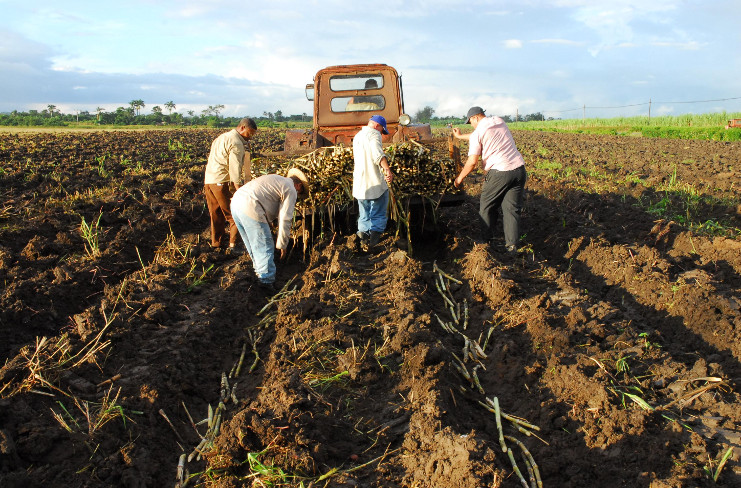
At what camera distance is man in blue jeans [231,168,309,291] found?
549cm

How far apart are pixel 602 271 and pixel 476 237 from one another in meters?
1.75

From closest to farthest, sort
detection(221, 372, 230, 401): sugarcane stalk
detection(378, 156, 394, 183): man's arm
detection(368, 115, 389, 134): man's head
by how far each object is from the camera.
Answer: detection(221, 372, 230, 401): sugarcane stalk, detection(378, 156, 394, 183): man's arm, detection(368, 115, 389, 134): man's head

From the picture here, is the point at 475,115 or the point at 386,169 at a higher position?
the point at 475,115

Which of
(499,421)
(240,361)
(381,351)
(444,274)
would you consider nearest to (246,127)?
(444,274)

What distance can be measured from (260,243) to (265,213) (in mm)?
322

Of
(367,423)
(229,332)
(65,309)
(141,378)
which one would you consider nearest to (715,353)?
(367,423)

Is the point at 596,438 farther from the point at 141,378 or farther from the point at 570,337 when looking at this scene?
the point at 141,378

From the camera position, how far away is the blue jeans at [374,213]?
6344mm

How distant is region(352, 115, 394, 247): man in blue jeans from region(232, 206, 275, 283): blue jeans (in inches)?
49.7

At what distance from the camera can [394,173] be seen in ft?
21.5

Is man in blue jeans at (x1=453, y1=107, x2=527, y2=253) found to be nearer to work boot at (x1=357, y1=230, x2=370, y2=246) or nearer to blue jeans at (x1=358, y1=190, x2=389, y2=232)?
blue jeans at (x1=358, y1=190, x2=389, y2=232)

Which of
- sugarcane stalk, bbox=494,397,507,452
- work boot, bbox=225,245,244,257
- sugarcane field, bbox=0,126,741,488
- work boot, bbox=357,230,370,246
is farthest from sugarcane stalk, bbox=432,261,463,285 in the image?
work boot, bbox=225,245,244,257

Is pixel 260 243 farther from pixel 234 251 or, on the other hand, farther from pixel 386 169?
pixel 386 169

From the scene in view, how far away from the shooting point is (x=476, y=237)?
7.14 metres
